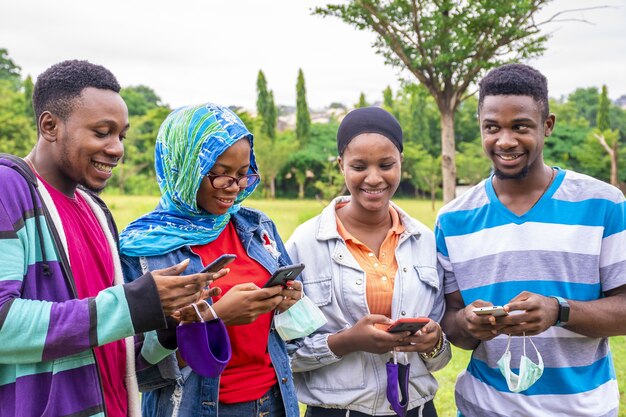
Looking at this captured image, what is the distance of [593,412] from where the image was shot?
227 centimetres

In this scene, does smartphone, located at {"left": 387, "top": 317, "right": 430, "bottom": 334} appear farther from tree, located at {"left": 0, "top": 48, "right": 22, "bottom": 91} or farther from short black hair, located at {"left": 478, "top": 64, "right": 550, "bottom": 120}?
tree, located at {"left": 0, "top": 48, "right": 22, "bottom": 91}

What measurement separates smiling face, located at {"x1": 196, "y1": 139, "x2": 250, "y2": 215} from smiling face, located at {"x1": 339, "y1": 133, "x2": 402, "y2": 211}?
544 mm

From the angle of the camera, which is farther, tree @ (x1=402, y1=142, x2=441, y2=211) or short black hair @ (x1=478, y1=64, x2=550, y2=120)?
tree @ (x1=402, y1=142, x2=441, y2=211)

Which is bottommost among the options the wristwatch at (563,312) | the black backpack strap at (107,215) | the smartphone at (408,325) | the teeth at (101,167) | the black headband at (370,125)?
the smartphone at (408,325)

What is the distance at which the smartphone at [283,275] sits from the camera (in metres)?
2.02

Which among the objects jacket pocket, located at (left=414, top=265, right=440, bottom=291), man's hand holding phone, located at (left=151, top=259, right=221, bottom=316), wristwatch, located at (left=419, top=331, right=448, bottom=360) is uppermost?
man's hand holding phone, located at (left=151, top=259, right=221, bottom=316)

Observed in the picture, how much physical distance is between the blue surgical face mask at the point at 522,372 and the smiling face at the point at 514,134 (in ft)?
2.27

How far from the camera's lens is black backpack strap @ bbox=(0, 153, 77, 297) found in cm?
167

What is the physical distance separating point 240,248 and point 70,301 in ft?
2.69

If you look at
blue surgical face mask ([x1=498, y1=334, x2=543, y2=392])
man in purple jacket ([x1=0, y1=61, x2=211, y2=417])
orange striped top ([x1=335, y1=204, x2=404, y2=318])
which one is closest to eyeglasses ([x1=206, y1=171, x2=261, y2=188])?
man in purple jacket ([x1=0, y1=61, x2=211, y2=417])

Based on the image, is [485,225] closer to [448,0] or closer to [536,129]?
[536,129]

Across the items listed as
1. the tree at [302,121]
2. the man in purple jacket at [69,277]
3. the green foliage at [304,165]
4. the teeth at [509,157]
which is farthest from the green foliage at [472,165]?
the man in purple jacket at [69,277]

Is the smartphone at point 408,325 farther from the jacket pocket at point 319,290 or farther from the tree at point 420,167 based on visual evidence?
the tree at point 420,167

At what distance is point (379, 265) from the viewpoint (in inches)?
101
